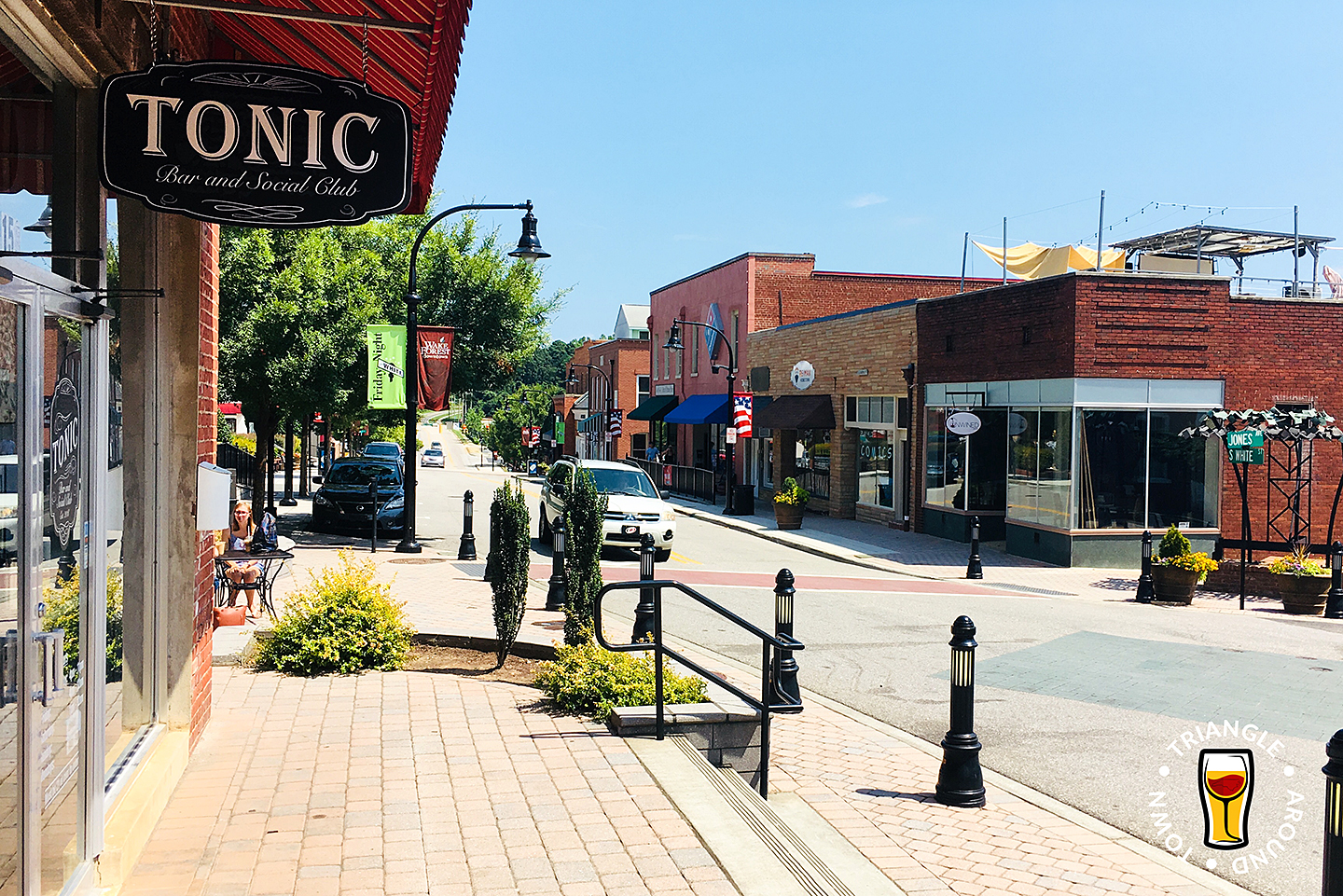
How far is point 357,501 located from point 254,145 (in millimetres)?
19613

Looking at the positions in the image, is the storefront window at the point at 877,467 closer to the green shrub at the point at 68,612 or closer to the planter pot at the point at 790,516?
the planter pot at the point at 790,516

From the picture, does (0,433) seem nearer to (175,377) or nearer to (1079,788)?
(175,377)

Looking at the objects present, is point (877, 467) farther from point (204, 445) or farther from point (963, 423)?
point (204, 445)

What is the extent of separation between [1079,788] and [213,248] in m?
6.43

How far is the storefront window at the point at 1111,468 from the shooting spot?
20.4m

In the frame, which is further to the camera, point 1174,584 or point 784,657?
point 1174,584

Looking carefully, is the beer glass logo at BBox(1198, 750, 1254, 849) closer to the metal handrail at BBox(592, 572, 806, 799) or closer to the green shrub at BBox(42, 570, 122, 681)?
the metal handrail at BBox(592, 572, 806, 799)

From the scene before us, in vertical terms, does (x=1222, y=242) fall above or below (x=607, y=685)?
above

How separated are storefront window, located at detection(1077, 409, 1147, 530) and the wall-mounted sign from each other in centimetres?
1274

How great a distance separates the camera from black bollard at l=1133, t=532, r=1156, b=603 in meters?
16.9

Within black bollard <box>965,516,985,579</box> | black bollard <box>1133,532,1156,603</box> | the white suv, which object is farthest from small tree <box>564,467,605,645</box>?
black bollard <box>965,516,985,579</box>

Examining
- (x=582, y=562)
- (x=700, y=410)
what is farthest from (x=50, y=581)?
(x=700, y=410)

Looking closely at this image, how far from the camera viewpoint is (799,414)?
32.3 m

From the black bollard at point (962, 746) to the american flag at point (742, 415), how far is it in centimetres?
2461
